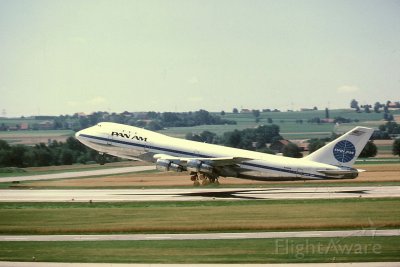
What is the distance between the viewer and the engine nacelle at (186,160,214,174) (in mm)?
62812

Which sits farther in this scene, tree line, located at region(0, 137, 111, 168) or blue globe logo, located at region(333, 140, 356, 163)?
tree line, located at region(0, 137, 111, 168)

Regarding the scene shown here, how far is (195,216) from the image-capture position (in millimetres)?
44000

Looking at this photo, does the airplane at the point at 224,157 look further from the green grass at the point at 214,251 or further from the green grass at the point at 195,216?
the green grass at the point at 214,251

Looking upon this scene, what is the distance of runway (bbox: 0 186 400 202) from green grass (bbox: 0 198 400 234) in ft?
11.8

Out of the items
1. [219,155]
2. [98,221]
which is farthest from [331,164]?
[98,221]

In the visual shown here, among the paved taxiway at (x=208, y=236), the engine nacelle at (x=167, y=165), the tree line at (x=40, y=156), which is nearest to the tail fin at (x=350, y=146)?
the engine nacelle at (x=167, y=165)

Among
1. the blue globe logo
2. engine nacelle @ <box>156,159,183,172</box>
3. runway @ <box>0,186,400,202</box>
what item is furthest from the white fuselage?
engine nacelle @ <box>156,159,183,172</box>

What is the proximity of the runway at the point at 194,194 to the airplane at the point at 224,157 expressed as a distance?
179cm

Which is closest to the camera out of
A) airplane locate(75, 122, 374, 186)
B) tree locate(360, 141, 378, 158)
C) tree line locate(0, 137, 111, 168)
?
airplane locate(75, 122, 374, 186)

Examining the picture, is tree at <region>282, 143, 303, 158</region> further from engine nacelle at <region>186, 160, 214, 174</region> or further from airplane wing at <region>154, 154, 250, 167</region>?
engine nacelle at <region>186, 160, 214, 174</region>

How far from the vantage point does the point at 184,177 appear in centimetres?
8381

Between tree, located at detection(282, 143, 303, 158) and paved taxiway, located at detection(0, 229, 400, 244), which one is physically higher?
paved taxiway, located at detection(0, 229, 400, 244)

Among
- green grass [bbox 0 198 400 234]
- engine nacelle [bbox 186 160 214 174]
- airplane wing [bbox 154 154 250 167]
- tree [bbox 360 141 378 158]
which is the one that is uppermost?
airplane wing [bbox 154 154 250 167]

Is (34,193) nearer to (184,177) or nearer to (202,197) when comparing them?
(202,197)
